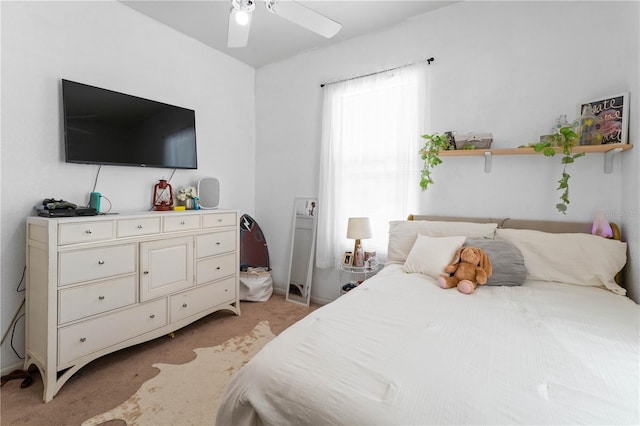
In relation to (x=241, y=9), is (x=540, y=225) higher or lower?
lower

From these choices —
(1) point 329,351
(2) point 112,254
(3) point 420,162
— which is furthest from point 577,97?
(2) point 112,254

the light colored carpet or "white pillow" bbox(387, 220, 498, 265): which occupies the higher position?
"white pillow" bbox(387, 220, 498, 265)

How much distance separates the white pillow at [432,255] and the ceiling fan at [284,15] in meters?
1.53

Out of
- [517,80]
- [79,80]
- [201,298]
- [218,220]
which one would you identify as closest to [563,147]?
[517,80]

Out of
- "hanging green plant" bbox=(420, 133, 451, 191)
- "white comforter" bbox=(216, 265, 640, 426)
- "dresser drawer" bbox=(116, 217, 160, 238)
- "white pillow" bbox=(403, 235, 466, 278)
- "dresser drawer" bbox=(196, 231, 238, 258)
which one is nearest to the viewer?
"white comforter" bbox=(216, 265, 640, 426)

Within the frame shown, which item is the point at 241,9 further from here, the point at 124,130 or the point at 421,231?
the point at 421,231

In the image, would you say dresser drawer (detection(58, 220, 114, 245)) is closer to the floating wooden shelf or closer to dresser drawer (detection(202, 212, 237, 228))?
dresser drawer (detection(202, 212, 237, 228))

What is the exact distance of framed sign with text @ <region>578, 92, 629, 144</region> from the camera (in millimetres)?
1826

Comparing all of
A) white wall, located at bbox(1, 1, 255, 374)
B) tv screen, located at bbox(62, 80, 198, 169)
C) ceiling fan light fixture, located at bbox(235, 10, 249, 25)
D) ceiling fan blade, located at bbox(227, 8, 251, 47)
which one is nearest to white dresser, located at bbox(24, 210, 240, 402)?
white wall, located at bbox(1, 1, 255, 374)

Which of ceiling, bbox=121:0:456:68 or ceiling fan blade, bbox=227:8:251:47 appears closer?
ceiling fan blade, bbox=227:8:251:47

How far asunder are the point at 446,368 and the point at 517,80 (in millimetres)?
2260

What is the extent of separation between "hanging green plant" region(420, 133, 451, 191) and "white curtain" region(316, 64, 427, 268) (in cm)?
11

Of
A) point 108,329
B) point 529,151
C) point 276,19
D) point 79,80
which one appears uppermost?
point 276,19

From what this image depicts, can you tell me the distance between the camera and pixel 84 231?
1901 millimetres
